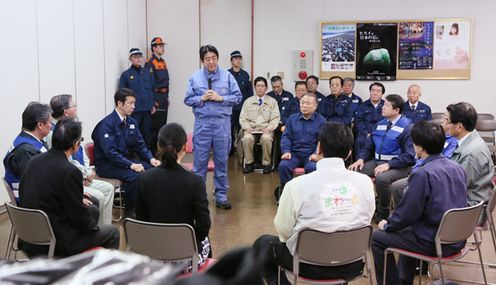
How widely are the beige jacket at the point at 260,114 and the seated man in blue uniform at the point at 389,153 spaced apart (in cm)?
246

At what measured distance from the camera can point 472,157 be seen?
324 centimetres

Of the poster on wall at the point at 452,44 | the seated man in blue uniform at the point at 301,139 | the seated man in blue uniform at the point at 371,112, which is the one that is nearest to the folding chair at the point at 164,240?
the seated man in blue uniform at the point at 301,139

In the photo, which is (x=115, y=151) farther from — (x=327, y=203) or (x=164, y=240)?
(x=327, y=203)

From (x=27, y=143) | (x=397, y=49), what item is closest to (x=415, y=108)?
(x=397, y=49)

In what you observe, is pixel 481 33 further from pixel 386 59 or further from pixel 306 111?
pixel 306 111

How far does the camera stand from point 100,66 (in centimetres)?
662

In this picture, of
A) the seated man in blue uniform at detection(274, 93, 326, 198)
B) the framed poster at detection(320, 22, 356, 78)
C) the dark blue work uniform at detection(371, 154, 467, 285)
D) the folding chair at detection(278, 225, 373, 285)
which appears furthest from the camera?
the framed poster at detection(320, 22, 356, 78)

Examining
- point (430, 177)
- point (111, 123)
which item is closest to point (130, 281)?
point (430, 177)

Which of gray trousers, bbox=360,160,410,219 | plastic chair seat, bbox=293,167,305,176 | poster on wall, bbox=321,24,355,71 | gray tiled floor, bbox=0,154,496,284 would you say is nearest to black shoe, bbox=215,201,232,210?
gray tiled floor, bbox=0,154,496,284

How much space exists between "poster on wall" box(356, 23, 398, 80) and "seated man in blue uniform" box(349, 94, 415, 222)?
3.29 metres

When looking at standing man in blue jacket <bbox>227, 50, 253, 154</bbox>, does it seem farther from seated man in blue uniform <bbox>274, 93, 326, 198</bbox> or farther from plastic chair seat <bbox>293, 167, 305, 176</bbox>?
plastic chair seat <bbox>293, 167, 305, 176</bbox>

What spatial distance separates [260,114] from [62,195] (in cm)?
466

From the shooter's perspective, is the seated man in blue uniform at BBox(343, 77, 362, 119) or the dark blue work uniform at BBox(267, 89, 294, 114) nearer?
the seated man in blue uniform at BBox(343, 77, 362, 119)

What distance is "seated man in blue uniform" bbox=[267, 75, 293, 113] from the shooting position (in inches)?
293
